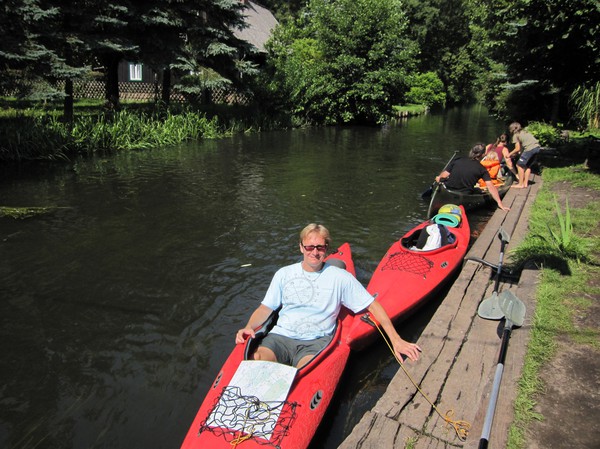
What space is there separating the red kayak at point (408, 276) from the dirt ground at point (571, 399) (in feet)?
5.72

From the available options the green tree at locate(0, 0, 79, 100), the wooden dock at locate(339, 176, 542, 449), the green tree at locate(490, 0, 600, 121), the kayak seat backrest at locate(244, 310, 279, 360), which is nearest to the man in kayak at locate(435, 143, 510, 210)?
the green tree at locate(490, 0, 600, 121)

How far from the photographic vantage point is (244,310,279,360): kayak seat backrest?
3.97 m

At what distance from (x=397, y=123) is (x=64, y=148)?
22101 mm

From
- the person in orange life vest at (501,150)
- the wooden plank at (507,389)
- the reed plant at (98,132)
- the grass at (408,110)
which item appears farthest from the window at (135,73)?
the wooden plank at (507,389)

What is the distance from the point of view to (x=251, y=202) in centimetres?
1082

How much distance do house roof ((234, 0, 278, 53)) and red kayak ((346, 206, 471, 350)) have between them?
26.1m

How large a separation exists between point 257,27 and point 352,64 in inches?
430

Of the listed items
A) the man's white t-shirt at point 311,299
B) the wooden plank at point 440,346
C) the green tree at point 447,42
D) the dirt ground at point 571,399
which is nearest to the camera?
the dirt ground at point 571,399

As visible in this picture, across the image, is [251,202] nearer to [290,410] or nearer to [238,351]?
[238,351]

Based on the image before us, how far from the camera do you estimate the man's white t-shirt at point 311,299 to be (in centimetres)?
414

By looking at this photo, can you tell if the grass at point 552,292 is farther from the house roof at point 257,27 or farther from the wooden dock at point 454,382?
the house roof at point 257,27

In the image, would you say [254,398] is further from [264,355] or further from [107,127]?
[107,127]

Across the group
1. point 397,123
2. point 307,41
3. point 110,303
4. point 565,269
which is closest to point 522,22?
point 565,269

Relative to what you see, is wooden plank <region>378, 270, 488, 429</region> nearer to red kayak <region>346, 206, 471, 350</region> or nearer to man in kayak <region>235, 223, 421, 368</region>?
man in kayak <region>235, 223, 421, 368</region>
